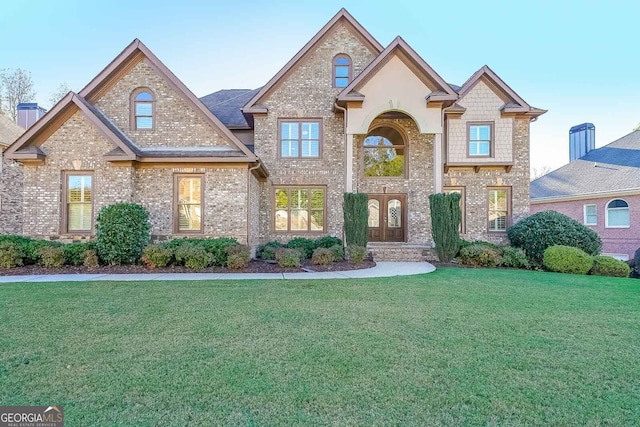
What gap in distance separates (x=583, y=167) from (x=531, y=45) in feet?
26.4

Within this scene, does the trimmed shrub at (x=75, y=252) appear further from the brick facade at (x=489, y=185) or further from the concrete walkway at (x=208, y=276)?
the brick facade at (x=489, y=185)

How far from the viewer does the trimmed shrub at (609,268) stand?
433 inches

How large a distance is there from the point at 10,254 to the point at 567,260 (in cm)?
1719

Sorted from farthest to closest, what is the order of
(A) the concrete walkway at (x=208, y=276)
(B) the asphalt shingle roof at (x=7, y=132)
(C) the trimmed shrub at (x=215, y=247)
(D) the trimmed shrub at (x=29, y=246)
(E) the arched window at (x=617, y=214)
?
(B) the asphalt shingle roof at (x=7, y=132) → (E) the arched window at (x=617, y=214) → (C) the trimmed shrub at (x=215, y=247) → (D) the trimmed shrub at (x=29, y=246) → (A) the concrete walkway at (x=208, y=276)

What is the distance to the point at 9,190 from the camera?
18.3 m

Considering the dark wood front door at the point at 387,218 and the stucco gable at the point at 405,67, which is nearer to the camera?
the stucco gable at the point at 405,67

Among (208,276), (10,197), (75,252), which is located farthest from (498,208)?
(10,197)

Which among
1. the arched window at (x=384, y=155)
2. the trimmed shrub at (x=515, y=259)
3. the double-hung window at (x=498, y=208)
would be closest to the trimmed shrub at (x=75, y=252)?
the arched window at (x=384, y=155)

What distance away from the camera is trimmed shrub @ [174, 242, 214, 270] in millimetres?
10328

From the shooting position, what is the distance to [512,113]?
1485 centimetres

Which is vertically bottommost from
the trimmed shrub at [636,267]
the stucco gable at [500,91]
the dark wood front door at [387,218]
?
the trimmed shrub at [636,267]

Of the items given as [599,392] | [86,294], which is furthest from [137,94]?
[599,392]

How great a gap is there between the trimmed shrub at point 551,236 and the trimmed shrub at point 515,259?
2.74 feet

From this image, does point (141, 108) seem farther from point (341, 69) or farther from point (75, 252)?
point (341, 69)
